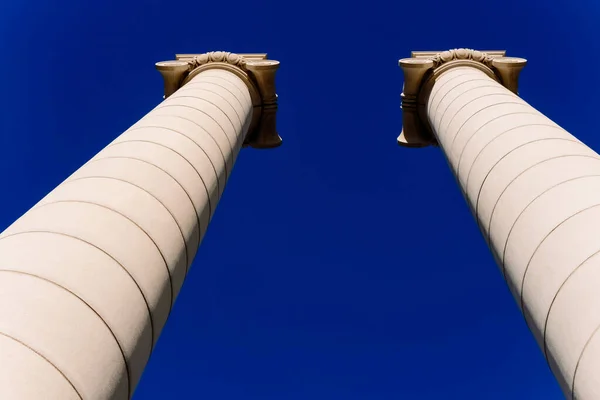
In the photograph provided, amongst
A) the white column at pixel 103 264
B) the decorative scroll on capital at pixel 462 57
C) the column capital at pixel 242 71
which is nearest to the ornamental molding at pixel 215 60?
the column capital at pixel 242 71

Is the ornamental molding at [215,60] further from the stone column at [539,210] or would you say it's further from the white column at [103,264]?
the white column at [103,264]

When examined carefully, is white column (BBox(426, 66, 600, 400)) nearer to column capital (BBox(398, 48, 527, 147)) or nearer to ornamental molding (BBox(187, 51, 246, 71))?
column capital (BBox(398, 48, 527, 147))

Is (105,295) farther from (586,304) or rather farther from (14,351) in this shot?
(586,304)

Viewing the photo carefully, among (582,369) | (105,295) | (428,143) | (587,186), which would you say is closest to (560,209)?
(587,186)

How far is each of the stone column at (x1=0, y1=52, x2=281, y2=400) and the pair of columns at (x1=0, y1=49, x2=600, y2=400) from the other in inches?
1.6

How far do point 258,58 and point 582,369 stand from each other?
37722 mm

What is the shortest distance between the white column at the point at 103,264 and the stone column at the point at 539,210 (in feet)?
35.6

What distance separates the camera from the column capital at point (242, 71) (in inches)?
1799

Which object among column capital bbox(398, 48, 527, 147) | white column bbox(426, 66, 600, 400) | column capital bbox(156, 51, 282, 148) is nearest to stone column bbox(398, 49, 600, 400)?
white column bbox(426, 66, 600, 400)

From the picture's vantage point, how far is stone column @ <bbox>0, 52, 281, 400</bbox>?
14.3 m

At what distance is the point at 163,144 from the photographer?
26.6 m

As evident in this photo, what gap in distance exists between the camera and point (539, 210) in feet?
68.6

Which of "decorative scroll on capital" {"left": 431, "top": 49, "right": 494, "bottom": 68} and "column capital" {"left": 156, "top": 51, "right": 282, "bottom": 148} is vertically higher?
"decorative scroll on capital" {"left": 431, "top": 49, "right": 494, "bottom": 68}

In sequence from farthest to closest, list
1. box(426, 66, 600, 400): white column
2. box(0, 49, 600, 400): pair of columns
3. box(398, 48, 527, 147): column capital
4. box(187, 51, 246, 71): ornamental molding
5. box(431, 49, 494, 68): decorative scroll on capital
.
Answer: box(187, 51, 246, 71): ornamental molding < box(431, 49, 494, 68): decorative scroll on capital < box(398, 48, 527, 147): column capital < box(426, 66, 600, 400): white column < box(0, 49, 600, 400): pair of columns
